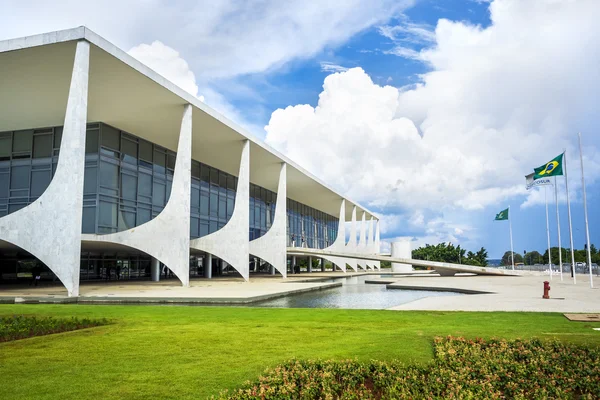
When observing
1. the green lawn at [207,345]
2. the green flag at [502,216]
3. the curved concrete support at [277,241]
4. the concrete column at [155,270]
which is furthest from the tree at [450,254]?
the green lawn at [207,345]

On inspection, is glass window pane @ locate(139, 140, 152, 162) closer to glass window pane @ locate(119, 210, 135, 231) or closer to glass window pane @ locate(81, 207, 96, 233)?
glass window pane @ locate(119, 210, 135, 231)

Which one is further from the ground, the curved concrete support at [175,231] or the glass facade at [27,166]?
the glass facade at [27,166]

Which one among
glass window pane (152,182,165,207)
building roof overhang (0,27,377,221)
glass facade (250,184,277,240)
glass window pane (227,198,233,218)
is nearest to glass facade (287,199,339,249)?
glass facade (250,184,277,240)

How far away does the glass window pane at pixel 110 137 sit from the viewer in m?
29.4

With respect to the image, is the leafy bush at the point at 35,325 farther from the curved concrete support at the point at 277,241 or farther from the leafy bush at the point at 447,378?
the curved concrete support at the point at 277,241

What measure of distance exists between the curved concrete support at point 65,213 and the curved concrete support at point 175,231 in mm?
4955

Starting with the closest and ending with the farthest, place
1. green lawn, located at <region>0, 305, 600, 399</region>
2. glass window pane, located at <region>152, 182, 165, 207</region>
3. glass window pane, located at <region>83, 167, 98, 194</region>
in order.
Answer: green lawn, located at <region>0, 305, 600, 399</region>, glass window pane, located at <region>83, 167, 98, 194</region>, glass window pane, located at <region>152, 182, 165, 207</region>

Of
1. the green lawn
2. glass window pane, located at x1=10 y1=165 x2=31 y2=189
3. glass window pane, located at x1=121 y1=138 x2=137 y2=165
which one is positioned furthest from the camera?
glass window pane, located at x1=121 y1=138 x2=137 y2=165

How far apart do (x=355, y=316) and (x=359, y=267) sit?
70363 mm

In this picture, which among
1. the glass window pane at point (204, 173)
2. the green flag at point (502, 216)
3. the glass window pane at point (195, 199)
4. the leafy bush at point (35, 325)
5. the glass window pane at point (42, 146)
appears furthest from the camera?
the green flag at point (502, 216)

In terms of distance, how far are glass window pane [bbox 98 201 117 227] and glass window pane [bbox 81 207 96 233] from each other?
40 centimetres

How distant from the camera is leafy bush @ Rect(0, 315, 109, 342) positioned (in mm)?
9711

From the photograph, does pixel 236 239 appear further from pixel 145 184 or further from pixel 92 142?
pixel 92 142

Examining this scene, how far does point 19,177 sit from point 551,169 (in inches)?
1281
